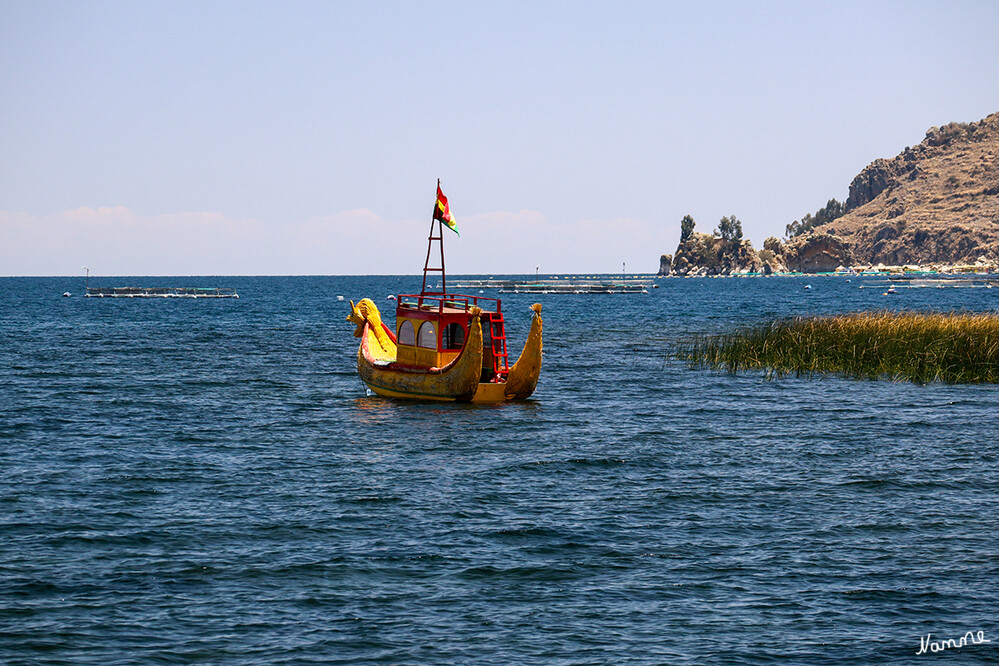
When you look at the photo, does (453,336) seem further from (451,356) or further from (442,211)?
(442,211)

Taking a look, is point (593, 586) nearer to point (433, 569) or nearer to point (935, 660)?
point (433, 569)

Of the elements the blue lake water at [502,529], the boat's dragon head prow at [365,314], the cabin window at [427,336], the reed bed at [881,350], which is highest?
the boat's dragon head prow at [365,314]

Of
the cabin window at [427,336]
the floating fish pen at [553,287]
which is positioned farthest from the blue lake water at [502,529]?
the floating fish pen at [553,287]

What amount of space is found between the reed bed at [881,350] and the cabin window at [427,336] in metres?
14.7

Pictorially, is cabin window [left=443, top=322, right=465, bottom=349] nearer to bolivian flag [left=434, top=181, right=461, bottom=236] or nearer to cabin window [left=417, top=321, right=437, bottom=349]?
cabin window [left=417, top=321, right=437, bottom=349]

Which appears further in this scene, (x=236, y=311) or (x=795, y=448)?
(x=236, y=311)

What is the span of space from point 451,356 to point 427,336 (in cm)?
98

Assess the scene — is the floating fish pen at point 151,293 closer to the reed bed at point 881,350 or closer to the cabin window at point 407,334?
the reed bed at point 881,350

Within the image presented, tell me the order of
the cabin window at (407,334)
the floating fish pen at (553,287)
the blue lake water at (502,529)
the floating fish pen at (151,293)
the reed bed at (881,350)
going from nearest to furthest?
the blue lake water at (502,529), the cabin window at (407,334), the reed bed at (881,350), the floating fish pen at (151,293), the floating fish pen at (553,287)

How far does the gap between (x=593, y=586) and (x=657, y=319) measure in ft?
239

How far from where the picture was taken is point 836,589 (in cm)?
1241

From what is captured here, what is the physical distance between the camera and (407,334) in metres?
30.5

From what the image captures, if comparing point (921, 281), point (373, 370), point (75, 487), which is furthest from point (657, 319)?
point (921, 281)

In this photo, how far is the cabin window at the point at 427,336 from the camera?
96.8ft
